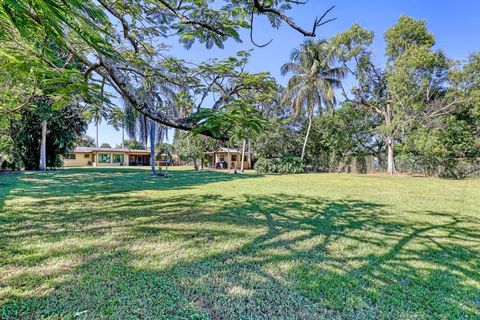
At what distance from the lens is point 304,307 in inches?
82.4

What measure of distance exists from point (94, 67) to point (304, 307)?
3.58 metres

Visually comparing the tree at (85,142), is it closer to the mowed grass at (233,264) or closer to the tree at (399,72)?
the mowed grass at (233,264)

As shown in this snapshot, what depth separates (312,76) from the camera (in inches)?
724

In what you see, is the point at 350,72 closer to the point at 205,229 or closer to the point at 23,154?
the point at 205,229

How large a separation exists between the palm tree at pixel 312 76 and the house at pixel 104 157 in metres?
27.4

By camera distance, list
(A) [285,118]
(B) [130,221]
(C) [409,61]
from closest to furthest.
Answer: (B) [130,221] < (C) [409,61] < (A) [285,118]

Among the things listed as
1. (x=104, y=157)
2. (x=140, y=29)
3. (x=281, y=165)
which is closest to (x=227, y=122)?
(x=140, y=29)

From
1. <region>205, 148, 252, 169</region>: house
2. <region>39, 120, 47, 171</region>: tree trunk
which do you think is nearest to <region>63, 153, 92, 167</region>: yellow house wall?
<region>205, 148, 252, 169</region>: house

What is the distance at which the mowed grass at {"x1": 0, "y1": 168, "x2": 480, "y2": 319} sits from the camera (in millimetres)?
2066

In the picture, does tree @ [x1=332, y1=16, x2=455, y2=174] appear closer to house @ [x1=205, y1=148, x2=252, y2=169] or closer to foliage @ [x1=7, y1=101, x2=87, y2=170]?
house @ [x1=205, y1=148, x2=252, y2=169]

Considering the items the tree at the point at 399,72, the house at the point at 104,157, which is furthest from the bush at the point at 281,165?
the house at the point at 104,157

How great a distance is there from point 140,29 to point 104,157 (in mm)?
36959

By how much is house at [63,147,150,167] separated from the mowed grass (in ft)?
107

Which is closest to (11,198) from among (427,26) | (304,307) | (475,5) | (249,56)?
(249,56)
